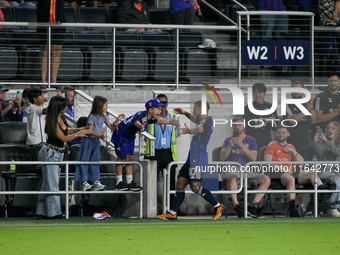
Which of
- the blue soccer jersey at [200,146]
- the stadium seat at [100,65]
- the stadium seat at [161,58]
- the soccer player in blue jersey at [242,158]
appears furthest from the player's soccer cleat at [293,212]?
the stadium seat at [100,65]

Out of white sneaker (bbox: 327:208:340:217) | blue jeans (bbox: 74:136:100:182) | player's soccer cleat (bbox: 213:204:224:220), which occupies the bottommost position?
white sneaker (bbox: 327:208:340:217)

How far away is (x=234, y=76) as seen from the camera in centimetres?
1814

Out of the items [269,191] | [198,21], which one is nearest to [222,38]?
[198,21]

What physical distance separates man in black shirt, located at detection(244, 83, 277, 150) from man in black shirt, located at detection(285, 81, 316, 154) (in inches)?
14.7

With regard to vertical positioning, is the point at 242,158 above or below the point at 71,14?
below

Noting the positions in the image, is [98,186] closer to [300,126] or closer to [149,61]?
[300,126]

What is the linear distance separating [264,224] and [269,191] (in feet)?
3.82

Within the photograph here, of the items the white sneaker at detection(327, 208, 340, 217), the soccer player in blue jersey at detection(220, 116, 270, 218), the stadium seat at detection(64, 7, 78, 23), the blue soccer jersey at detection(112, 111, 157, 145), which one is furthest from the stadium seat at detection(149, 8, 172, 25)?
the white sneaker at detection(327, 208, 340, 217)

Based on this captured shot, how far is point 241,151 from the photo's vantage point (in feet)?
47.9

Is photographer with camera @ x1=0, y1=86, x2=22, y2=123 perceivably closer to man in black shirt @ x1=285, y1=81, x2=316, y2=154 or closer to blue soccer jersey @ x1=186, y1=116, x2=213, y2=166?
blue soccer jersey @ x1=186, y1=116, x2=213, y2=166

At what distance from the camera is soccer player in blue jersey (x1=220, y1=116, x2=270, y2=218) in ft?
47.4

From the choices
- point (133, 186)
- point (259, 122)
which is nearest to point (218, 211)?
point (133, 186)

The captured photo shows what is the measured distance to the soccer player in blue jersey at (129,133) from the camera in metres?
14.0

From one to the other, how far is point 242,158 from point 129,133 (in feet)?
6.68
